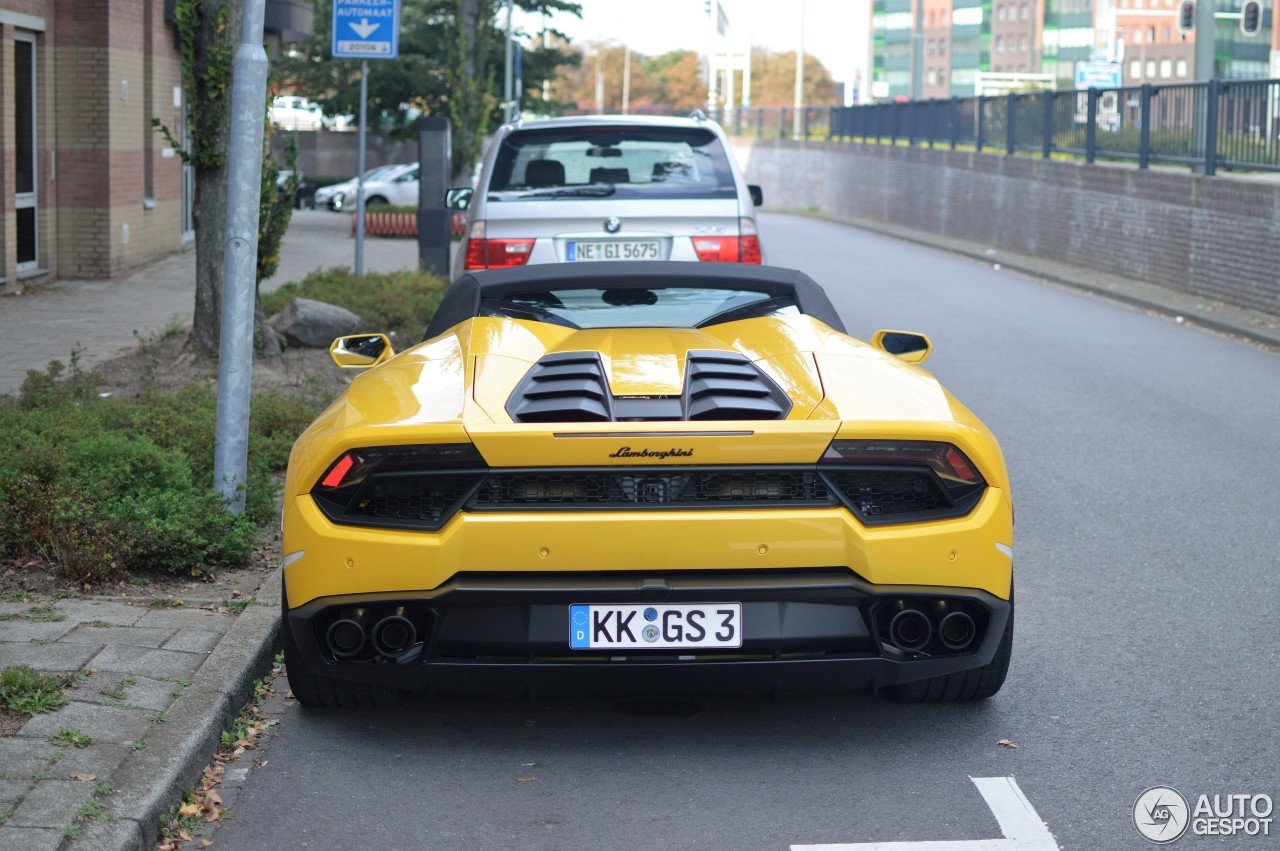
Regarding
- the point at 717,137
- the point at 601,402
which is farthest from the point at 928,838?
the point at 717,137

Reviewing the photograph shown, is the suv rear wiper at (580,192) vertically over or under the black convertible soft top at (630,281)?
over

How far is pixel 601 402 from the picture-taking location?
14.6ft

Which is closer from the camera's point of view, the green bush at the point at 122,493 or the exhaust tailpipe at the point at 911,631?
the exhaust tailpipe at the point at 911,631

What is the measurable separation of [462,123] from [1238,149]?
13.0 meters

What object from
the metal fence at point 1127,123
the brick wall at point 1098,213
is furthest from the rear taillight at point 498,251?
the metal fence at point 1127,123

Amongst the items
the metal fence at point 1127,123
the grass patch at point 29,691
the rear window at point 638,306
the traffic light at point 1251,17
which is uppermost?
the traffic light at point 1251,17

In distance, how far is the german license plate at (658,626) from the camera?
14.1 ft

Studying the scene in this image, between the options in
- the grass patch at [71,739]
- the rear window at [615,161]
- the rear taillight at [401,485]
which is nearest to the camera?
the grass patch at [71,739]

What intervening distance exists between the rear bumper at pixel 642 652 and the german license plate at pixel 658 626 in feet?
0.09

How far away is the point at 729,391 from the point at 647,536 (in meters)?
0.54

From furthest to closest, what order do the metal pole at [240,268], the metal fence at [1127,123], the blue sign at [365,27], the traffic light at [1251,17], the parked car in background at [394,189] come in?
the parked car in background at [394,189] < the traffic light at [1251,17] < the metal fence at [1127,123] < the blue sign at [365,27] < the metal pole at [240,268]

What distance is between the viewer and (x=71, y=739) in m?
4.22

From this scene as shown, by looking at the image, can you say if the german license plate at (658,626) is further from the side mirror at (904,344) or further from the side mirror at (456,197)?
the side mirror at (456,197)

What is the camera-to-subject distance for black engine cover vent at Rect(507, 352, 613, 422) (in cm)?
440
